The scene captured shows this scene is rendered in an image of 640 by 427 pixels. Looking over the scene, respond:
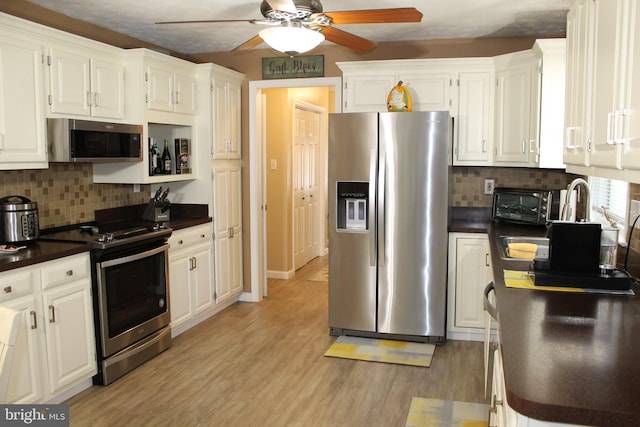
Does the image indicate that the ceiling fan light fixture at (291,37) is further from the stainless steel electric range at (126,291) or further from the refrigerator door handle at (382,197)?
the stainless steel electric range at (126,291)

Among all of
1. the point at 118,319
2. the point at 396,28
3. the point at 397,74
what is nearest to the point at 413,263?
the point at 397,74

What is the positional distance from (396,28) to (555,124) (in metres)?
1.38

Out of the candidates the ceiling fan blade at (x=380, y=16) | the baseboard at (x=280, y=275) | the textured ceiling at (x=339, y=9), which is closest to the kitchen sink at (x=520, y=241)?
the ceiling fan blade at (x=380, y=16)

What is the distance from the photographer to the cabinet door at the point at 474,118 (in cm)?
433

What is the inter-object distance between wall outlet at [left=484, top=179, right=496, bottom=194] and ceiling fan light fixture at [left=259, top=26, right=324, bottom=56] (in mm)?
2303

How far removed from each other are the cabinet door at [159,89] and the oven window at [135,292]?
1.12m

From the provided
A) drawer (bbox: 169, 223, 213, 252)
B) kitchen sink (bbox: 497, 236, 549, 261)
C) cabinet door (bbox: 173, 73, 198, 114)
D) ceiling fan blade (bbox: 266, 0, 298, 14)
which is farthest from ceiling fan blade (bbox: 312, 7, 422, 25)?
drawer (bbox: 169, 223, 213, 252)

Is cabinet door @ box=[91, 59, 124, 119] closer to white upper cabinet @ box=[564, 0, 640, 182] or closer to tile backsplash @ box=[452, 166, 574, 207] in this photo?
tile backsplash @ box=[452, 166, 574, 207]

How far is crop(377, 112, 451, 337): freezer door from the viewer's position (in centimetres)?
401

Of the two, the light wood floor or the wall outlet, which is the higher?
the wall outlet

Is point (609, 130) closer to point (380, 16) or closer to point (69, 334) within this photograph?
point (380, 16)

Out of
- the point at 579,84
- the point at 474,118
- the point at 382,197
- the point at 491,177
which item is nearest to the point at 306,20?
the point at 579,84

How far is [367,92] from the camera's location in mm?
4543

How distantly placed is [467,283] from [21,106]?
3.20 metres
